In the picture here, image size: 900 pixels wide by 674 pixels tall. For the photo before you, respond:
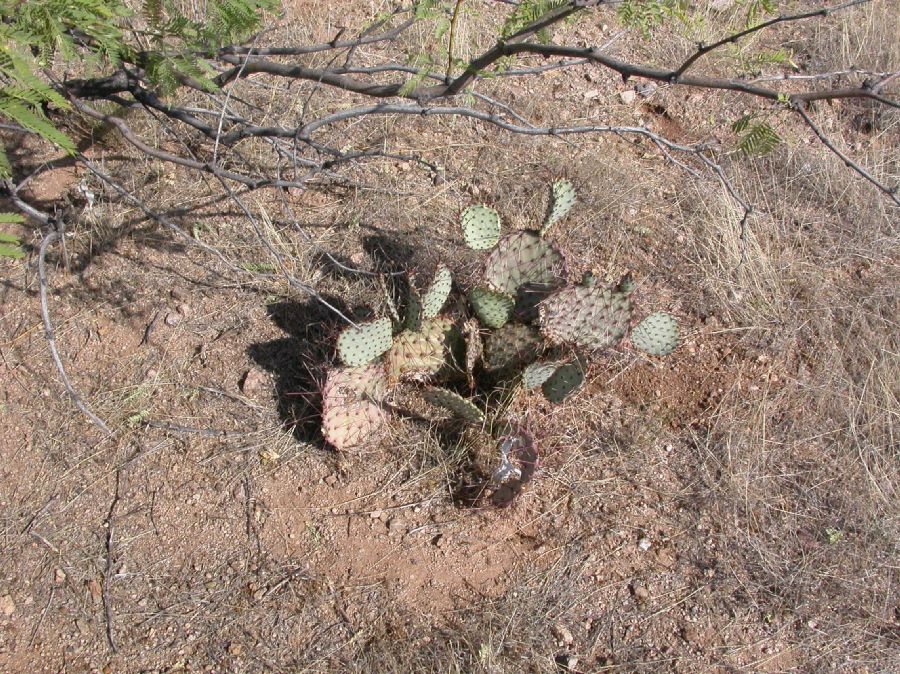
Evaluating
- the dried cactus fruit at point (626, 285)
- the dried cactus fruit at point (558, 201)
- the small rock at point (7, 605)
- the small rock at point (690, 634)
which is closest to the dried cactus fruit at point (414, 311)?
the dried cactus fruit at point (558, 201)

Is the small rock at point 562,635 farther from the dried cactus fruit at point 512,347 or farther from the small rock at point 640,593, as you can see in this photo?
the dried cactus fruit at point 512,347

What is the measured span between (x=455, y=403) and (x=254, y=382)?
80 centimetres

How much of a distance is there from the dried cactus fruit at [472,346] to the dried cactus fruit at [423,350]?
0.25 feet

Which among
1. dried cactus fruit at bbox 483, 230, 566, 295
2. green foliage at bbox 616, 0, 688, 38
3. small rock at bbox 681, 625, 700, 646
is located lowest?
small rock at bbox 681, 625, 700, 646

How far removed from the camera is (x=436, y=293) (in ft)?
8.74

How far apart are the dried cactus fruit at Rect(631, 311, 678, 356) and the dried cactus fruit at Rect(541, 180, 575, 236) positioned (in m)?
0.50

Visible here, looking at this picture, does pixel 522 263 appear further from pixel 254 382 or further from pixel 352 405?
pixel 254 382

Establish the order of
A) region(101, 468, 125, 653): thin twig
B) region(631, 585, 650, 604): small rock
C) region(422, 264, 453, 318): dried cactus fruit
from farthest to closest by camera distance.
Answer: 1. region(422, 264, 453, 318): dried cactus fruit
2. region(631, 585, 650, 604): small rock
3. region(101, 468, 125, 653): thin twig

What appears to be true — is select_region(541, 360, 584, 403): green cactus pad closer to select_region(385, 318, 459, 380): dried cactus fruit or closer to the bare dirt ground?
the bare dirt ground

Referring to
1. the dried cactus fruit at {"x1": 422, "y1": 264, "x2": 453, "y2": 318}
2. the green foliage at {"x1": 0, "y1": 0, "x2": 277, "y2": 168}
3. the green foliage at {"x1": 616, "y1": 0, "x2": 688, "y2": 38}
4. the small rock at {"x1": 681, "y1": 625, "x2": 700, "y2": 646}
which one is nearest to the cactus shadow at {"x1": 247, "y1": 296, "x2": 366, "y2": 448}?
the dried cactus fruit at {"x1": 422, "y1": 264, "x2": 453, "y2": 318}

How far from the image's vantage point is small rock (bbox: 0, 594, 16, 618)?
2297 millimetres

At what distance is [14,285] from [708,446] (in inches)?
106

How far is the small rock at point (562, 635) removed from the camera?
2303 mm

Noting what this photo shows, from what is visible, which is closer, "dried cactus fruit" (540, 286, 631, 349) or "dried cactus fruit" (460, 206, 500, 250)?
"dried cactus fruit" (540, 286, 631, 349)
